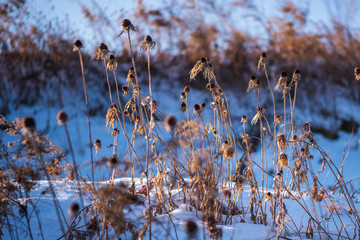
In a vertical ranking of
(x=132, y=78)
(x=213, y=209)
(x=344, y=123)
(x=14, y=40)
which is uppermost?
(x=14, y=40)

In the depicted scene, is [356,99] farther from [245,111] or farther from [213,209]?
[213,209]

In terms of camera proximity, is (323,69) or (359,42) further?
(359,42)

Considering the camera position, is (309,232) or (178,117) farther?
(178,117)

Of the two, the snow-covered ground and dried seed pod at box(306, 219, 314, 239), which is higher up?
the snow-covered ground

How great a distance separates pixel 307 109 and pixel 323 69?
1.30m

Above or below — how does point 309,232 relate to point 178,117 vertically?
below

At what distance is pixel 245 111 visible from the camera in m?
5.02

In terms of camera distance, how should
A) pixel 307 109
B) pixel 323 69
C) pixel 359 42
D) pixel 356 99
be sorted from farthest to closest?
pixel 359 42 → pixel 323 69 → pixel 356 99 → pixel 307 109

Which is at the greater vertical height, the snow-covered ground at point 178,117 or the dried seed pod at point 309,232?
the snow-covered ground at point 178,117

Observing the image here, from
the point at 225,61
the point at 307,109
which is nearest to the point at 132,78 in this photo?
the point at 307,109

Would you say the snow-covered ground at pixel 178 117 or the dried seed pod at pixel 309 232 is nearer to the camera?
the dried seed pod at pixel 309 232

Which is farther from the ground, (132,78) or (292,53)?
(292,53)

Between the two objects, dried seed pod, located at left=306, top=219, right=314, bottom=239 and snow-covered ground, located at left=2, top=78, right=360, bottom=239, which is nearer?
dried seed pod, located at left=306, top=219, right=314, bottom=239

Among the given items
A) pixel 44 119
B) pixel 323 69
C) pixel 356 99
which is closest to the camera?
pixel 44 119
